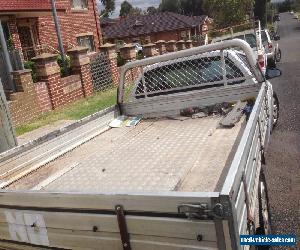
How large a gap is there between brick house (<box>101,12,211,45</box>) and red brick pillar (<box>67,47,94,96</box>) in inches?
1342

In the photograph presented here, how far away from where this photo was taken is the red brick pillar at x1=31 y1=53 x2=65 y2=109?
1148 cm

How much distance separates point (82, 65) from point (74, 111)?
8.04 ft

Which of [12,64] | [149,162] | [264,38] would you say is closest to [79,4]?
[264,38]

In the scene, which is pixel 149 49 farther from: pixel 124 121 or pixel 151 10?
pixel 151 10

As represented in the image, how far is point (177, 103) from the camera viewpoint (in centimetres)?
578

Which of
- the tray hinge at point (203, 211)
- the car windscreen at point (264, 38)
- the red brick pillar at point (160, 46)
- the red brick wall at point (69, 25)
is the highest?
the red brick wall at point (69, 25)

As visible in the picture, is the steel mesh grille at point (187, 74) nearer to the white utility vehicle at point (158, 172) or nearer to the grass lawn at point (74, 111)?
the white utility vehicle at point (158, 172)

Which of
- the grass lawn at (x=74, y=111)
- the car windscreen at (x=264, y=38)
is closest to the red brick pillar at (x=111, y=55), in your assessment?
the grass lawn at (x=74, y=111)

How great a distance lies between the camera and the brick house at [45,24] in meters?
18.3

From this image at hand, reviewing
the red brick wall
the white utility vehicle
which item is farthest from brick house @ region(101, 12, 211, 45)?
the white utility vehicle

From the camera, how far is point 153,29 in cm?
4922

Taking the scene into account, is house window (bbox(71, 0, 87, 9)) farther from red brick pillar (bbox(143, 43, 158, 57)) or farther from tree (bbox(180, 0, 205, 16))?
tree (bbox(180, 0, 205, 16))

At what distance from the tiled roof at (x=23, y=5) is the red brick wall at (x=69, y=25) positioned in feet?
4.54

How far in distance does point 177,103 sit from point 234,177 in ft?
11.6
